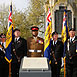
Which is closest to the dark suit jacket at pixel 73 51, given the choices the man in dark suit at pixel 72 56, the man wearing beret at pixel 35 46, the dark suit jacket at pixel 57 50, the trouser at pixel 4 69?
the man in dark suit at pixel 72 56

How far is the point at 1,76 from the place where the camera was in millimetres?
9023

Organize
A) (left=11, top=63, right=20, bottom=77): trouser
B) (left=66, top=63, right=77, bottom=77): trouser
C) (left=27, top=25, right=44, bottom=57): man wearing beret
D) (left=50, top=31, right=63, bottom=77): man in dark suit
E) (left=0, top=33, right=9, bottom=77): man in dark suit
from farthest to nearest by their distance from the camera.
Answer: (left=50, top=31, right=63, bottom=77): man in dark suit → (left=0, top=33, right=9, bottom=77): man in dark suit → (left=11, top=63, right=20, bottom=77): trouser → (left=66, top=63, right=77, bottom=77): trouser → (left=27, top=25, right=44, bottom=57): man wearing beret

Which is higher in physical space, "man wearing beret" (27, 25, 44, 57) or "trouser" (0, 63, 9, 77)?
"man wearing beret" (27, 25, 44, 57)

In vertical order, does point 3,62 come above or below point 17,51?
below

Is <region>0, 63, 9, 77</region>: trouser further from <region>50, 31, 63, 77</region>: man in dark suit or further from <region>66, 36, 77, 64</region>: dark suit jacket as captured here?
<region>66, 36, 77, 64</region>: dark suit jacket

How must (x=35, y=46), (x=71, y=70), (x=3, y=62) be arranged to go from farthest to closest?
(x=3, y=62) → (x=71, y=70) → (x=35, y=46)

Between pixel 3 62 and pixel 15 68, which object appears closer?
pixel 15 68

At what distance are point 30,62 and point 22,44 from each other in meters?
2.88

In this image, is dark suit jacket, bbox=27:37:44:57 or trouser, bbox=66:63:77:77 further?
trouser, bbox=66:63:77:77

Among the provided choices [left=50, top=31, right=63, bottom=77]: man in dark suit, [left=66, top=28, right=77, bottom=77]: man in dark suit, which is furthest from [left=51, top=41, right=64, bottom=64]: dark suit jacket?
[left=66, top=28, right=77, bottom=77]: man in dark suit

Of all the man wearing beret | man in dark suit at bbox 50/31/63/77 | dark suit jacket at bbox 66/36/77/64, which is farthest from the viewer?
man in dark suit at bbox 50/31/63/77

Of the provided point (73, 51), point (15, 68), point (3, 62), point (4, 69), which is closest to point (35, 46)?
point (15, 68)

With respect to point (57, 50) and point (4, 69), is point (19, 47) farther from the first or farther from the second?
point (57, 50)

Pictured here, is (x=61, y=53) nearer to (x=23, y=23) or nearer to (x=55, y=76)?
(x=55, y=76)
